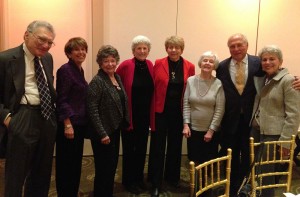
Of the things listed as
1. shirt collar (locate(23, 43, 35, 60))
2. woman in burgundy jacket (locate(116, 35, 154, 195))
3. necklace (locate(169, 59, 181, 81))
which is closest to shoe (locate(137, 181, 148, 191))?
woman in burgundy jacket (locate(116, 35, 154, 195))

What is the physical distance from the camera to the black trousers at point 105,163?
7.89ft

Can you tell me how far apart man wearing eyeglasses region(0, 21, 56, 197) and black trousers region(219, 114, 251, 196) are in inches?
57.2

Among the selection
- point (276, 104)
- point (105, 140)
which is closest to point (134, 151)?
point (105, 140)

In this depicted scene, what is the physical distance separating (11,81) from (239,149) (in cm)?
187

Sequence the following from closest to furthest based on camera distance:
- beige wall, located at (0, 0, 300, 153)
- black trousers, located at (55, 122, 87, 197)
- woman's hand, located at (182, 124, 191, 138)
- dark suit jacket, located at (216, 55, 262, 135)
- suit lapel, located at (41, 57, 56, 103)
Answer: suit lapel, located at (41, 57, 56, 103), black trousers, located at (55, 122, 87, 197), dark suit jacket, located at (216, 55, 262, 135), woman's hand, located at (182, 124, 191, 138), beige wall, located at (0, 0, 300, 153)

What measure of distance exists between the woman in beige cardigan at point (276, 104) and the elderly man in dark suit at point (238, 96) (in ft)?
0.53

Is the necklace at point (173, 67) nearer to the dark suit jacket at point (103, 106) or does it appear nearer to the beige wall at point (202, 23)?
the dark suit jacket at point (103, 106)

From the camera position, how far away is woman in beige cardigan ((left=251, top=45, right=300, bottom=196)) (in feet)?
7.23

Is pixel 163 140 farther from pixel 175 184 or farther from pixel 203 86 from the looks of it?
pixel 203 86

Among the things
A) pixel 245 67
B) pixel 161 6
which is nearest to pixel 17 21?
pixel 161 6

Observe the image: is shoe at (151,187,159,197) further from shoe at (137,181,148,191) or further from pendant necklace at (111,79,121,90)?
pendant necklace at (111,79,121,90)

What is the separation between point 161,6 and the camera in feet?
12.0

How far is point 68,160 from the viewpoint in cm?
242

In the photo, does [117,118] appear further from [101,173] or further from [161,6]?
[161,6]
